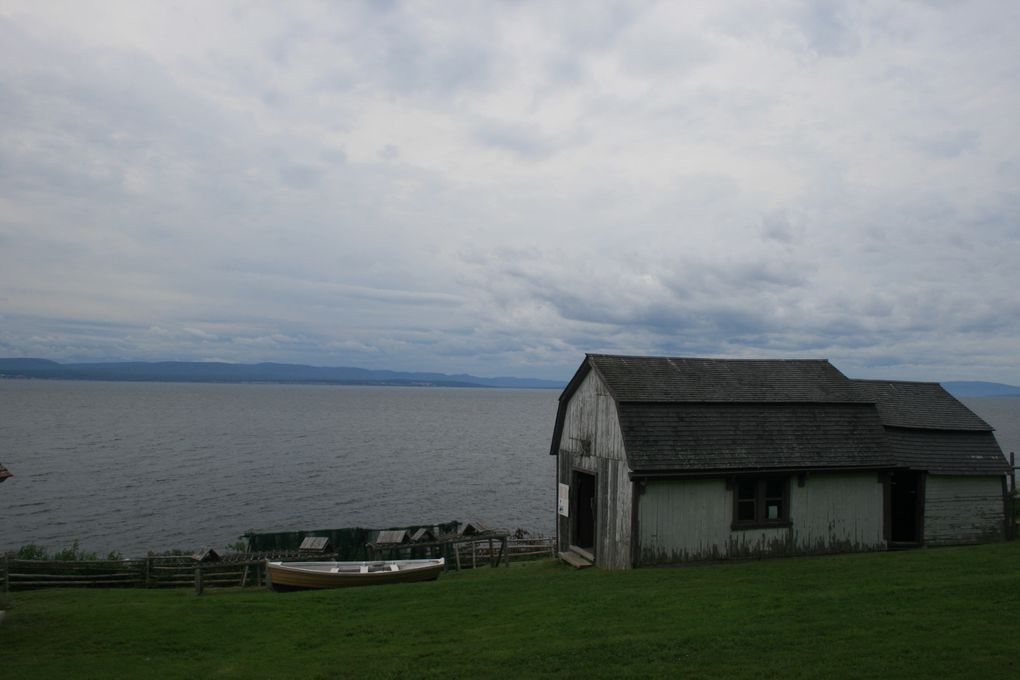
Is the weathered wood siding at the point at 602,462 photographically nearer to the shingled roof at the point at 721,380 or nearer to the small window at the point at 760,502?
the shingled roof at the point at 721,380

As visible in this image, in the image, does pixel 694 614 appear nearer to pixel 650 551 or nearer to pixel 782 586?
pixel 782 586

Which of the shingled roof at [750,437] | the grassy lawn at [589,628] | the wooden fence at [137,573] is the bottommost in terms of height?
the wooden fence at [137,573]

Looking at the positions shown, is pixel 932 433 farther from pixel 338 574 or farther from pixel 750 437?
pixel 338 574

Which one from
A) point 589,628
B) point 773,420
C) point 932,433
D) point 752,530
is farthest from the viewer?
point 932,433

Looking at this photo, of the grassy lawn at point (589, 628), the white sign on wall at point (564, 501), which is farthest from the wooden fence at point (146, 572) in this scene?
the grassy lawn at point (589, 628)

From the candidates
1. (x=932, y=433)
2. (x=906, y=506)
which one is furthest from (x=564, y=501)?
(x=932, y=433)

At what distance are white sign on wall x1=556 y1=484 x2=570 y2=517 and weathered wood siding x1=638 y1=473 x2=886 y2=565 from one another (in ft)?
15.0

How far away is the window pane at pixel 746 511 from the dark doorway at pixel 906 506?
4.89 m

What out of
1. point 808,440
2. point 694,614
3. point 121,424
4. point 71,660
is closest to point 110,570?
point 71,660

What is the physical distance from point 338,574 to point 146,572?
848 centimetres

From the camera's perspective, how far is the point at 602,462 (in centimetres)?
2177

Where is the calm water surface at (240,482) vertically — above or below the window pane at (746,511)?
below

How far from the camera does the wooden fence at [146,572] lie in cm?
2397

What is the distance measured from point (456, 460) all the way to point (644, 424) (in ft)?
192
